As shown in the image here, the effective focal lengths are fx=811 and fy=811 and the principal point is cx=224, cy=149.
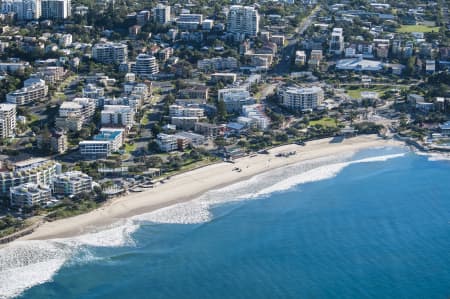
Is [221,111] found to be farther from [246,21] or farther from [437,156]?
[246,21]

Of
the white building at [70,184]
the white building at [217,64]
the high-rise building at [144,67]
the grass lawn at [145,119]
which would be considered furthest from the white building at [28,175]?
the white building at [217,64]

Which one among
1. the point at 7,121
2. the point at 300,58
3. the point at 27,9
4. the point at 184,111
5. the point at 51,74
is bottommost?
the point at 7,121

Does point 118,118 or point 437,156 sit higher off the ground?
point 118,118

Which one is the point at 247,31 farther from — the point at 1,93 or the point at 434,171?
the point at 434,171

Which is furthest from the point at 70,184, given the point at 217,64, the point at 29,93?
the point at 217,64

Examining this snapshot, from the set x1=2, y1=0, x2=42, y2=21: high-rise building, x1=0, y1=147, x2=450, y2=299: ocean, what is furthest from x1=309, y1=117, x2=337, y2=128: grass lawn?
x1=2, y1=0, x2=42, y2=21: high-rise building

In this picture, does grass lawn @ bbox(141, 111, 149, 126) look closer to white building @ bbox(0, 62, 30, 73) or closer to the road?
white building @ bbox(0, 62, 30, 73)

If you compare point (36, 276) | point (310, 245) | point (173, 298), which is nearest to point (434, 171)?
point (310, 245)
